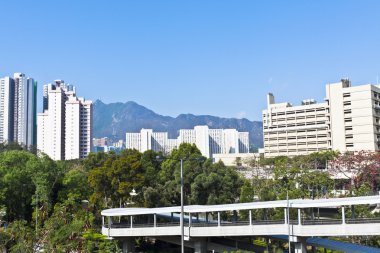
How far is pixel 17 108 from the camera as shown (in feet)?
512

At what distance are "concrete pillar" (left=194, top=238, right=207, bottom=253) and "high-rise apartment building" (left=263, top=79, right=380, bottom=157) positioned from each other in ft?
225

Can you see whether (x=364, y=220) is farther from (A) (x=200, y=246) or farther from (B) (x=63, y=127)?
(B) (x=63, y=127)

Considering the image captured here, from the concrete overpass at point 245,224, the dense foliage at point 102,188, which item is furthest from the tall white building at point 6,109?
the concrete overpass at point 245,224

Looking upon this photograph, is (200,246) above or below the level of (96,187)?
below

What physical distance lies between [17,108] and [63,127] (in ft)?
56.0

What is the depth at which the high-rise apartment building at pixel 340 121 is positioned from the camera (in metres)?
92.4

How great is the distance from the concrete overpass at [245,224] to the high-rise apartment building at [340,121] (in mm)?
64362

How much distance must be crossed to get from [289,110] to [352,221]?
322 ft

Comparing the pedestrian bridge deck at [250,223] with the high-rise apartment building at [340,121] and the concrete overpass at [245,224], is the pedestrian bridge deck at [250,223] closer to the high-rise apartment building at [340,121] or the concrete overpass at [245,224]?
the concrete overpass at [245,224]

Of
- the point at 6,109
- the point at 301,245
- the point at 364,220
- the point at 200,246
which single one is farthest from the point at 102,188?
the point at 6,109

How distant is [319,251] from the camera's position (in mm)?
30188

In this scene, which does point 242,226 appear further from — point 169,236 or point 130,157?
point 130,157

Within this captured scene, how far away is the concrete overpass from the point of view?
2542cm

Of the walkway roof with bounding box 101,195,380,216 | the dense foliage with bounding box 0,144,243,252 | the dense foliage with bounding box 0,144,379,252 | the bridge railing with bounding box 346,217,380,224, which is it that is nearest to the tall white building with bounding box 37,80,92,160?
the dense foliage with bounding box 0,144,379,252
